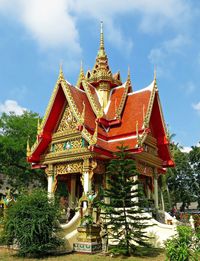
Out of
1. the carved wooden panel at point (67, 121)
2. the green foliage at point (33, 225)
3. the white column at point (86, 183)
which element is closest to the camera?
the green foliage at point (33, 225)

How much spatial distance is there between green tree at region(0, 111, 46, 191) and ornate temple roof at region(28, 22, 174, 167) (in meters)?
9.89

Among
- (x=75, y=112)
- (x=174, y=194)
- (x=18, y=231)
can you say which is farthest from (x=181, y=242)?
(x=174, y=194)

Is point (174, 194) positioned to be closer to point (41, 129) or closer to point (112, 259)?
point (41, 129)

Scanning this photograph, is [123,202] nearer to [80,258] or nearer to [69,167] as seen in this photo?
[80,258]

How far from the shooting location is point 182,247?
6633 millimetres

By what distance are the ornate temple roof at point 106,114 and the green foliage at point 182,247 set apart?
5.76 metres

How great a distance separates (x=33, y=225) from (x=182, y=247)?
4.29m

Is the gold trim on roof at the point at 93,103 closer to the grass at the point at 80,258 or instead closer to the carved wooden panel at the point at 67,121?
the carved wooden panel at the point at 67,121

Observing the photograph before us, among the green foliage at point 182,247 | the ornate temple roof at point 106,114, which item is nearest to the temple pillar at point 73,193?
the ornate temple roof at point 106,114

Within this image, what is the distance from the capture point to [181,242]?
6.84 metres

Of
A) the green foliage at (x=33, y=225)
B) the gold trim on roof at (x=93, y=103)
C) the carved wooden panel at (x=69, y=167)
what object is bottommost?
the green foliage at (x=33, y=225)

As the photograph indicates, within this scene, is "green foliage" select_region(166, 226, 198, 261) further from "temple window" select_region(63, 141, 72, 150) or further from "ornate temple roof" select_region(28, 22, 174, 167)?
"temple window" select_region(63, 141, 72, 150)

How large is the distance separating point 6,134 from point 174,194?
26459 mm

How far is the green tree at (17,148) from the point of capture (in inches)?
962
